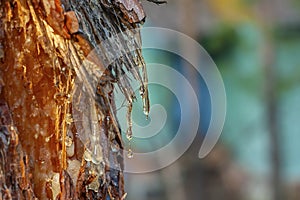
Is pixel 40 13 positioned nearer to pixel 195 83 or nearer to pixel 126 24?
pixel 126 24

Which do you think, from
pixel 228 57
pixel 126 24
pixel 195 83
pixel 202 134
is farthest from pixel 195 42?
pixel 126 24

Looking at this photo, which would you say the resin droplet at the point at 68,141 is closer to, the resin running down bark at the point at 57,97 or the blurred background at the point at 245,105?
the resin running down bark at the point at 57,97

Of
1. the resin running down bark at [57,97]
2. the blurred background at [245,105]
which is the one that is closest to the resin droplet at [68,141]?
the resin running down bark at [57,97]

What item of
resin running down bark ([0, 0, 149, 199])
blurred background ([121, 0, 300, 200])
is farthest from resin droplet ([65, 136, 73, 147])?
blurred background ([121, 0, 300, 200])

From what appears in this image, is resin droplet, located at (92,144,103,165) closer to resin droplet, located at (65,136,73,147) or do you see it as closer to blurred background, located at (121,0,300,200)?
resin droplet, located at (65,136,73,147)

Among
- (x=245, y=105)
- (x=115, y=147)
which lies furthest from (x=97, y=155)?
(x=245, y=105)

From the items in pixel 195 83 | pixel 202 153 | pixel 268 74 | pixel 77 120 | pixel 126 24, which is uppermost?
pixel 268 74
